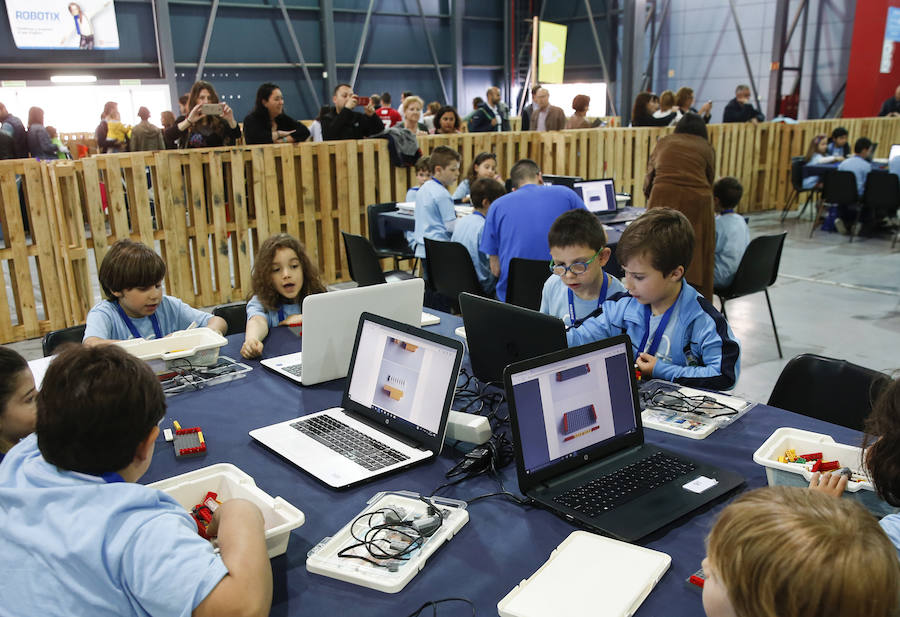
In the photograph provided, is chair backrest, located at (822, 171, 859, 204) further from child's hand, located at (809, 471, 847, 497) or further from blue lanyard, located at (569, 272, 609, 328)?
child's hand, located at (809, 471, 847, 497)

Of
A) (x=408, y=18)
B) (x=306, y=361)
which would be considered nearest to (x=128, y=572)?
(x=306, y=361)

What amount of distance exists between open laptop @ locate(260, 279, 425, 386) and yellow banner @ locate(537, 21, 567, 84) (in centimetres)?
1023

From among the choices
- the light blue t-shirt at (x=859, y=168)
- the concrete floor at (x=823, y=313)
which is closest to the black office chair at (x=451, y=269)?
the concrete floor at (x=823, y=313)

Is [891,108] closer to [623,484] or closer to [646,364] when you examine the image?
[646,364]

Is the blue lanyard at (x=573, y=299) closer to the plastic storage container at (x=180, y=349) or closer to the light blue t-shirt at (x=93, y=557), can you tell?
the plastic storage container at (x=180, y=349)

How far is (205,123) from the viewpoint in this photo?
6.01m

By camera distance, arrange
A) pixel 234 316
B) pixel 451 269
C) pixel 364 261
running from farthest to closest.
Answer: pixel 364 261 → pixel 451 269 → pixel 234 316

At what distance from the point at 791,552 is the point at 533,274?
10.2 ft

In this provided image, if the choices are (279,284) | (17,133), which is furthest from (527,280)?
(17,133)

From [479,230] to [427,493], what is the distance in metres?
3.08

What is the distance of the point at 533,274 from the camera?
13.0ft

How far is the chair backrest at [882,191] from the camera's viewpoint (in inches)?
306

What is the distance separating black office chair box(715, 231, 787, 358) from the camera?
4578mm

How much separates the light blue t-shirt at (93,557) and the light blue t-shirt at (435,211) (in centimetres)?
396
